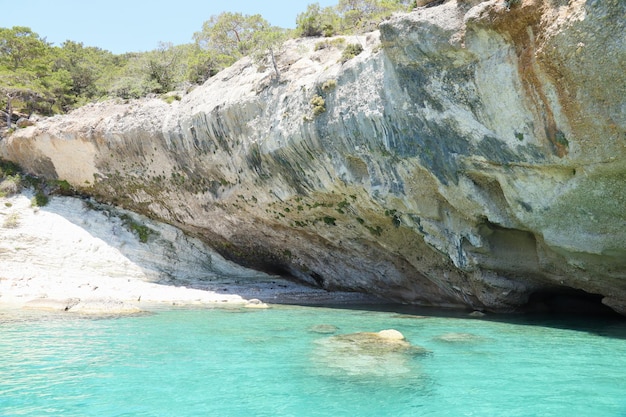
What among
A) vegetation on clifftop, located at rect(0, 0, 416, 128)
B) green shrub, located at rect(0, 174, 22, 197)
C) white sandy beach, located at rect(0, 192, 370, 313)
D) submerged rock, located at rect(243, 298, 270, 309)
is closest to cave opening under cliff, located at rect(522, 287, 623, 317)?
white sandy beach, located at rect(0, 192, 370, 313)

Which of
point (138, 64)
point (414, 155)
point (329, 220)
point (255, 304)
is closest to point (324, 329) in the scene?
point (414, 155)

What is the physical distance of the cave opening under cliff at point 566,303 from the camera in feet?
61.3

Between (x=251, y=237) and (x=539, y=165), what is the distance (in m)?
14.9

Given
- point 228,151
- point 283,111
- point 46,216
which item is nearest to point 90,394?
point 283,111

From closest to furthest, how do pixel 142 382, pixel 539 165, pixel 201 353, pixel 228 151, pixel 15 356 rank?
pixel 142 382
pixel 15 356
pixel 201 353
pixel 539 165
pixel 228 151

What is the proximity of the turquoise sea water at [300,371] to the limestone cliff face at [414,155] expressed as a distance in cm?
317

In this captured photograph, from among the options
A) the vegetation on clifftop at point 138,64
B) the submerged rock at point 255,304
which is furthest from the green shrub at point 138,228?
the submerged rock at point 255,304

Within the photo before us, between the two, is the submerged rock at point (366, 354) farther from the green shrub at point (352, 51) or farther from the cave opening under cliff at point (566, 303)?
the cave opening under cliff at point (566, 303)

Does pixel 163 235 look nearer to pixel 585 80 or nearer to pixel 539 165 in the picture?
pixel 539 165

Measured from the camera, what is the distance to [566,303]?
780 inches

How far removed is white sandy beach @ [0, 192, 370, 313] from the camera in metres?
22.0

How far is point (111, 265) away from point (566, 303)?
20.5 meters

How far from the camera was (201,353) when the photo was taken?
37.5 ft

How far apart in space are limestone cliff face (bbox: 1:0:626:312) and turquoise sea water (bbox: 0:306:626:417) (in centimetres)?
317
